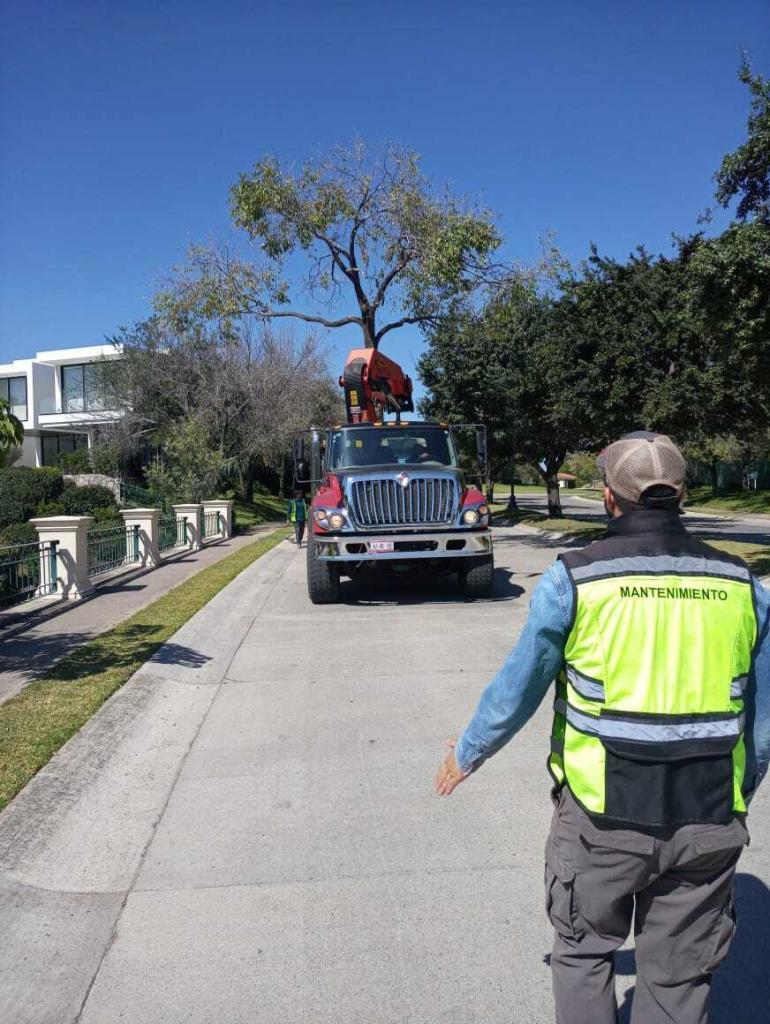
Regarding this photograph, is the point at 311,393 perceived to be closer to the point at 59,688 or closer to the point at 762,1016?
the point at 59,688

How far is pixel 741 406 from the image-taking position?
59.3 feet

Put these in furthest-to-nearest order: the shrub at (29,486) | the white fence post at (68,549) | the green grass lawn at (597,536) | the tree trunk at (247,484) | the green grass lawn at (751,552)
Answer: the tree trunk at (247,484) → the shrub at (29,486) → the green grass lawn at (597,536) → the green grass lawn at (751,552) → the white fence post at (68,549)

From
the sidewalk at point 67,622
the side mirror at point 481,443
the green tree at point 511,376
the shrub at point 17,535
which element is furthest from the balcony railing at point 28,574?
the green tree at point 511,376

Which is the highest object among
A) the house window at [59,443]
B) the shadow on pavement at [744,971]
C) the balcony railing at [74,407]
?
the balcony railing at [74,407]

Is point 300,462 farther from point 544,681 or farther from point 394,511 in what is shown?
point 544,681

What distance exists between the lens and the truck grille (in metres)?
11.1

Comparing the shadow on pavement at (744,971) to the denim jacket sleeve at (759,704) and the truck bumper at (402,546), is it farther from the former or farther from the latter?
the truck bumper at (402,546)

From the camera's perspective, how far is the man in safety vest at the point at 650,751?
83.0 inches

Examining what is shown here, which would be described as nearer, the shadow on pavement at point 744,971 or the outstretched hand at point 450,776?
the outstretched hand at point 450,776

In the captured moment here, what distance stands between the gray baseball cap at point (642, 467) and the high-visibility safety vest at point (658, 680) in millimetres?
151

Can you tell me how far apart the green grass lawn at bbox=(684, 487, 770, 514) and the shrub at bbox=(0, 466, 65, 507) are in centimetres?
2570

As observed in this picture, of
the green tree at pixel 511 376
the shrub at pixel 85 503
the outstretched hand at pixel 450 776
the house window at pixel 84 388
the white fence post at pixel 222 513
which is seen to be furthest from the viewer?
the house window at pixel 84 388

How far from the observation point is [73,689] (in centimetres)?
663

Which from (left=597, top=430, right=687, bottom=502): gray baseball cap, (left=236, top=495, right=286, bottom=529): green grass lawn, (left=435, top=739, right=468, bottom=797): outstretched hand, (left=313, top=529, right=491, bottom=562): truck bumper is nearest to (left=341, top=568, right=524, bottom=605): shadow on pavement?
(left=313, top=529, right=491, bottom=562): truck bumper
